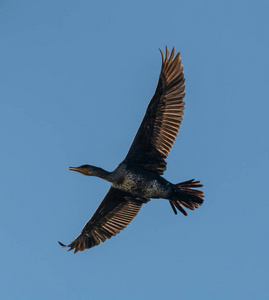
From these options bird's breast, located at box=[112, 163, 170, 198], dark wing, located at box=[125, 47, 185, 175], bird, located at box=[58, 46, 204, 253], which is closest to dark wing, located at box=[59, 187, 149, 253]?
bird, located at box=[58, 46, 204, 253]

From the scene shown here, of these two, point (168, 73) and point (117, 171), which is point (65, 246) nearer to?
point (117, 171)

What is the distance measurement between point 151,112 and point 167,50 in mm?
1549

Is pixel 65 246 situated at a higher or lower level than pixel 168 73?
lower

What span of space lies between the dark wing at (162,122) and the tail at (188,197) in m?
0.68

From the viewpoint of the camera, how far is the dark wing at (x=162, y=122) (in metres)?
18.8

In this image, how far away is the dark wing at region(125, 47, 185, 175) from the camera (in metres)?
18.8

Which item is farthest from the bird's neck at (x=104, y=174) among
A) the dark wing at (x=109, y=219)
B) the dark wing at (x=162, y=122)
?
the dark wing at (x=109, y=219)

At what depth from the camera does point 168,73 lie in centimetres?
1881

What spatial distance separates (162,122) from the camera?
1903cm

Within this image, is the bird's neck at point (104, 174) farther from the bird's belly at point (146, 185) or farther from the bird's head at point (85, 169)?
the bird's belly at point (146, 185)

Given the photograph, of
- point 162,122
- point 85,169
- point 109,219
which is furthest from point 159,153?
point 109,219

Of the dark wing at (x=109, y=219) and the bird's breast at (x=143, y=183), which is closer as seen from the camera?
the bird's breast at (x=143, y=183)

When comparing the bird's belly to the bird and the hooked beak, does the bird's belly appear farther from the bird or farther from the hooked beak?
the hooked beak

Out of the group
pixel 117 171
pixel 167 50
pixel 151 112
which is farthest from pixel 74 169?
pixel 167 50
